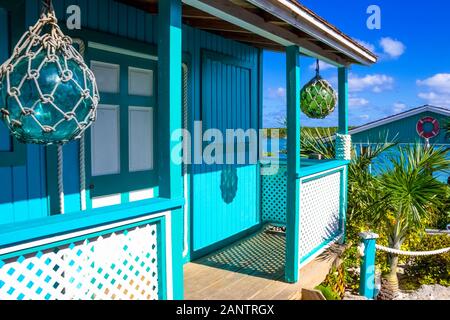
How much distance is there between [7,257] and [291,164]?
285 centimetres

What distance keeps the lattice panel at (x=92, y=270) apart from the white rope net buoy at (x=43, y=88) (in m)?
0.61

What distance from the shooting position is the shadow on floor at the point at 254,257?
14.4 feet

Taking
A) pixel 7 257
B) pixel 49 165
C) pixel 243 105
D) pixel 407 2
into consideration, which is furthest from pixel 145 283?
pixel 407 2

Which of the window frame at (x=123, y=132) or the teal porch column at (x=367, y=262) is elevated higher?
the window frame at (x=123, y=132)

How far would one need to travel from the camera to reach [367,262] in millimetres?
4543

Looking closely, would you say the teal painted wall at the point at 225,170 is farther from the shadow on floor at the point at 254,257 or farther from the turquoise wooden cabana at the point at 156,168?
the shadow on floor at the point at 254,257

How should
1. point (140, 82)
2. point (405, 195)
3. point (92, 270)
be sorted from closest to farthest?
point (92, 270), point (140, 82), point (405, 195)

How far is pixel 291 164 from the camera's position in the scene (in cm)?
416

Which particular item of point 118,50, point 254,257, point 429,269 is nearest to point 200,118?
point 118,50

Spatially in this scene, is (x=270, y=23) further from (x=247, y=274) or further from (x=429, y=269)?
(x=429, y=269)

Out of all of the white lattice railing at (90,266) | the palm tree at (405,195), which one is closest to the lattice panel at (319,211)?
the palm tree at (405,195)

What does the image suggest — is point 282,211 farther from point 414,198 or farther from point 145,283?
point 145,283

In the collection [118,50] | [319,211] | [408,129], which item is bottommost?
[319,211]

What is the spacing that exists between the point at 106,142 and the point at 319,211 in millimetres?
2654
